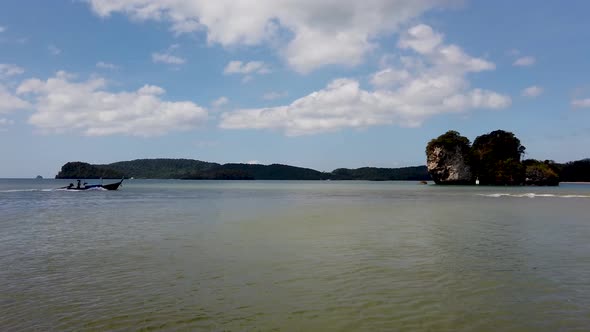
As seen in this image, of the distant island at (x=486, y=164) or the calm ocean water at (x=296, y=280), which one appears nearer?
the calm ocean water at (x=296, y=280)

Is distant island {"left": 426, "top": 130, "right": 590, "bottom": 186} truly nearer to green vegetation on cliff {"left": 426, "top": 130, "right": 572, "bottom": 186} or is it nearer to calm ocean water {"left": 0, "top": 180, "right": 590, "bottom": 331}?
green vegetation on cliff {"left": 426, "top": 130, "right": 572, "bottom": 186}

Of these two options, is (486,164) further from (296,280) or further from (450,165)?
(296,280)

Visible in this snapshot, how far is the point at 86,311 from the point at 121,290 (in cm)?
171

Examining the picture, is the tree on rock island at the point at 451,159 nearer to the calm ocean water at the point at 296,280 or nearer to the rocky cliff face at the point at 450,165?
the rocky cliff face at the point at 450,165

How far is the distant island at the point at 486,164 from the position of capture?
5468 inches

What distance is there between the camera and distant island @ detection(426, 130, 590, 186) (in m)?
139

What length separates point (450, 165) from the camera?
140 m

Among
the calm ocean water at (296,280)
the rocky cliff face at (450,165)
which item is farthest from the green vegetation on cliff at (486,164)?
the calm ocean water at (296,280)

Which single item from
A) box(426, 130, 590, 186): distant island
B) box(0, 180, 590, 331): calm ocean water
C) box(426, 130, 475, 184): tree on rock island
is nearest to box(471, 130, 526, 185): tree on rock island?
box(426, 130, 590, 186): distant island

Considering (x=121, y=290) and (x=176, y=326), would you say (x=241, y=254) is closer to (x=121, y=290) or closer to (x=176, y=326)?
(x=121, y=290)

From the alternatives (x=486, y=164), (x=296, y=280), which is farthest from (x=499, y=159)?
(x=296, y=280)

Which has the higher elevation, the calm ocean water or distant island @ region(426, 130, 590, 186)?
distant island @ region(426, 130, 590, 186)

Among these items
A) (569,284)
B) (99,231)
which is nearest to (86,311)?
(569,284)

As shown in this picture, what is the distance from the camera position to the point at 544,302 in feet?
30.8
